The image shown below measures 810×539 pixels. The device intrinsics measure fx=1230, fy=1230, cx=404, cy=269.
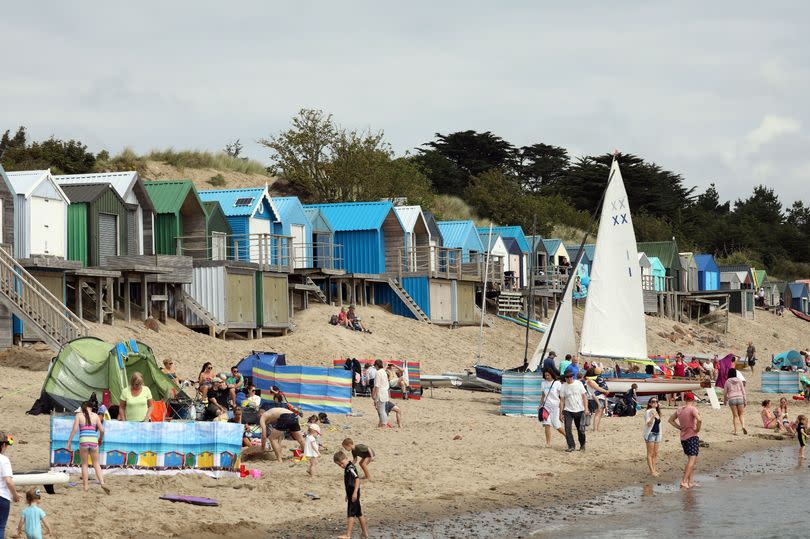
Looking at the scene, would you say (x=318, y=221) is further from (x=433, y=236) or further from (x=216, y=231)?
(x=433, y=236)

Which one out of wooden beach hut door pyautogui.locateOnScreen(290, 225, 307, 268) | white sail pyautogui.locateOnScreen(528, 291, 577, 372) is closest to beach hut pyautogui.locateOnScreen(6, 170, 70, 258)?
white sail pyautogui.locateOnScreen(528, 291, 577, 372)

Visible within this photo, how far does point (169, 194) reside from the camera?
135ft

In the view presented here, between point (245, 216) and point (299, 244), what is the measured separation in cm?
439

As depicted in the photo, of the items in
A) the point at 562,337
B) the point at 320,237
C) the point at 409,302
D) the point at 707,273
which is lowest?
the point at 562,337

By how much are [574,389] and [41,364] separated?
1370 cm

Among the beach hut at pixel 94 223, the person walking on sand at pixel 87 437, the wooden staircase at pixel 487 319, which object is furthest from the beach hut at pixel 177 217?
the person walking on sand at pixel 87 437

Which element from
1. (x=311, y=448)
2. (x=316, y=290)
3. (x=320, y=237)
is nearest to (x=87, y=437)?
(x=311, y=448)

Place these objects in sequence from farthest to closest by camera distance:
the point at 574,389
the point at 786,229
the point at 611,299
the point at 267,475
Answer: the point at 786,229 < the point at 611,299 < the point at 574,389 < the point at 267,475

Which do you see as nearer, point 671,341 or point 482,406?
point 482,406

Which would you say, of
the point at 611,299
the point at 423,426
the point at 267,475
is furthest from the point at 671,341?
the point at 267,475

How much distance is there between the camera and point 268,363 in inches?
1116

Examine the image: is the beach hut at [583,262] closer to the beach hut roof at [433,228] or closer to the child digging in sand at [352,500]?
the beach hut roof at [433,228]

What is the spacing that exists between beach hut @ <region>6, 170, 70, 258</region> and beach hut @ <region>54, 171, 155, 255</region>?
2672 mm

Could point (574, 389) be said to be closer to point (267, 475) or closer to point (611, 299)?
point (267, 475)
